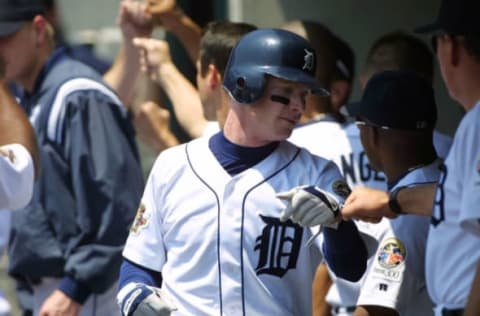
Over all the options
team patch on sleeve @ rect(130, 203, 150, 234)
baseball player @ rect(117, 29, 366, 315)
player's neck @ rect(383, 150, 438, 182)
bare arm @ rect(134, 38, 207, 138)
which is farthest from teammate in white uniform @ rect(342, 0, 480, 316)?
bare arm @ rect(134, 38, 207, 138)

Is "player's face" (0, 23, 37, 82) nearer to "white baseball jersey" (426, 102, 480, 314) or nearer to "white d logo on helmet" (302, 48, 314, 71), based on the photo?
"white d logo on helmet" (302, 48, 314, 71)

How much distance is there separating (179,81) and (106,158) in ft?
1.94

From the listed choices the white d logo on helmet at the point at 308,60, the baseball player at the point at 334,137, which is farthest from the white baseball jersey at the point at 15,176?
the baseball player at the point at 334,137

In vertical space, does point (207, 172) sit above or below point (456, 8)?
below

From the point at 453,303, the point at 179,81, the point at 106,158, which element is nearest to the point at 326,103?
the point at 179,81

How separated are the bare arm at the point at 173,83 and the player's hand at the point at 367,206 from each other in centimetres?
157

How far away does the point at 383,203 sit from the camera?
12.0ft

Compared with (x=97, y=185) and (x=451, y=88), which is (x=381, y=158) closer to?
(x=451, y=88)

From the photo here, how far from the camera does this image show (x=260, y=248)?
365cm

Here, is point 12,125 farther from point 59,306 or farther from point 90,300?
point 90,300

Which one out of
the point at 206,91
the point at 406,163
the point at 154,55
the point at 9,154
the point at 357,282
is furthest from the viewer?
the point at 154,55

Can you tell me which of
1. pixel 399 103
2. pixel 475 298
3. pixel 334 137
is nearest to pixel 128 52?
pixel 334 137

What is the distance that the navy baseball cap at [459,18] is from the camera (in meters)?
3.41

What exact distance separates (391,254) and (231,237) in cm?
57
